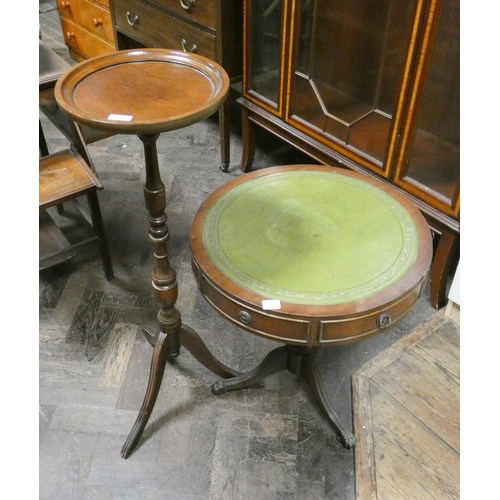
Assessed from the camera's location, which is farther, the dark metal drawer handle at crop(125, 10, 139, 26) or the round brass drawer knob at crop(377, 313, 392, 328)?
the dark metal drawer handle at crop(125, 10, 139, 26)

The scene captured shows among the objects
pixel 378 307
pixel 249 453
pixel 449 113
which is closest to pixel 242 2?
pixel 449 113

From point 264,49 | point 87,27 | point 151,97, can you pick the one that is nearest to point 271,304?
point 151,97

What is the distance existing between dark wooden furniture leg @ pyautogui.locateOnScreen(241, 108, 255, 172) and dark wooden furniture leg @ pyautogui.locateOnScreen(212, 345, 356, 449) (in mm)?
1229

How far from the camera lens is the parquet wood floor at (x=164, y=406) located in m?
1.37

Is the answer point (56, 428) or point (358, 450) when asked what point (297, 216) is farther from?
point (56, 428)

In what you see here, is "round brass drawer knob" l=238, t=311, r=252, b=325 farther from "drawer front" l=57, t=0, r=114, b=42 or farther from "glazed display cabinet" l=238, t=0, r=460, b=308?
"drawer front" l=57, t=0, r=114, b=42

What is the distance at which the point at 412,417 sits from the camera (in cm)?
150

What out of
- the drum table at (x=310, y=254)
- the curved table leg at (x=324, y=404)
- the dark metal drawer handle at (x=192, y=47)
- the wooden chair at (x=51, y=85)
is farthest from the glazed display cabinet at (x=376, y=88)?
the wooden chair at (x=51, y=85)

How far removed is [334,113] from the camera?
1822mm

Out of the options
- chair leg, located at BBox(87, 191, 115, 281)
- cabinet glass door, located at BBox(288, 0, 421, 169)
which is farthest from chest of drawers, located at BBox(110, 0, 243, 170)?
chair leg, located at BBox(87, 191, 115, 281)

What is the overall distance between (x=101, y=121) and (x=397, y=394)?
1.19 m

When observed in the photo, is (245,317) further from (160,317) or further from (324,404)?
(324,404)

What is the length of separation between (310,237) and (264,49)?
1141mm

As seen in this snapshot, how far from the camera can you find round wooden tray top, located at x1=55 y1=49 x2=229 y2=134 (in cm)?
91
